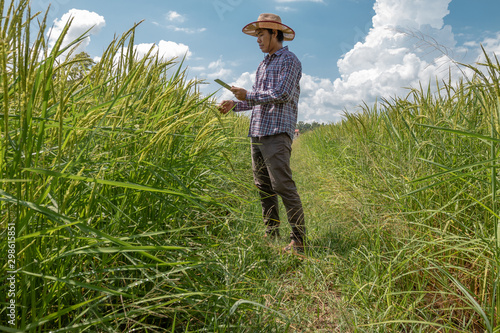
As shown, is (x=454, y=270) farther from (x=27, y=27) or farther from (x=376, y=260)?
Answer: (x=27, y=27)

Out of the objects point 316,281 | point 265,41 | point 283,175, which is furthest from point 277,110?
point 316,281

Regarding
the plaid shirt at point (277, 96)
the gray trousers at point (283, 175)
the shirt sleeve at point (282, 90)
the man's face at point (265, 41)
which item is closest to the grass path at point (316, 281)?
the gray trousers at point (283, 175)

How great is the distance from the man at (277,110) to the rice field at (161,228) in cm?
42

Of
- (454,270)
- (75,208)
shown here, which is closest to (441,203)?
(454,270)

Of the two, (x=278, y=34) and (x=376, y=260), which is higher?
(x=278, y=34)

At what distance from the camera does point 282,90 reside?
8.49 feet

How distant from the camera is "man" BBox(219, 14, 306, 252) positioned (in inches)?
103

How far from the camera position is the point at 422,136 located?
7.36 feet

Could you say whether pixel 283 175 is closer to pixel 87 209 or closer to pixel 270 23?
pixel 270 23

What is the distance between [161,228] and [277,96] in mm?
1541

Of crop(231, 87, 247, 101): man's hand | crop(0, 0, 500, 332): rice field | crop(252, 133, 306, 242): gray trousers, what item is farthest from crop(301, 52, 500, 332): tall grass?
crop(231, 87, 247, 101): man's hand

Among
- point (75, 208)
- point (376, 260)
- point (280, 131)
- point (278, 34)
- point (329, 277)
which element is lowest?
point (329, 277)

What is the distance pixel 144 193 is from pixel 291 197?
164cm

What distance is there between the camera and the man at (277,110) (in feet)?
8.61
